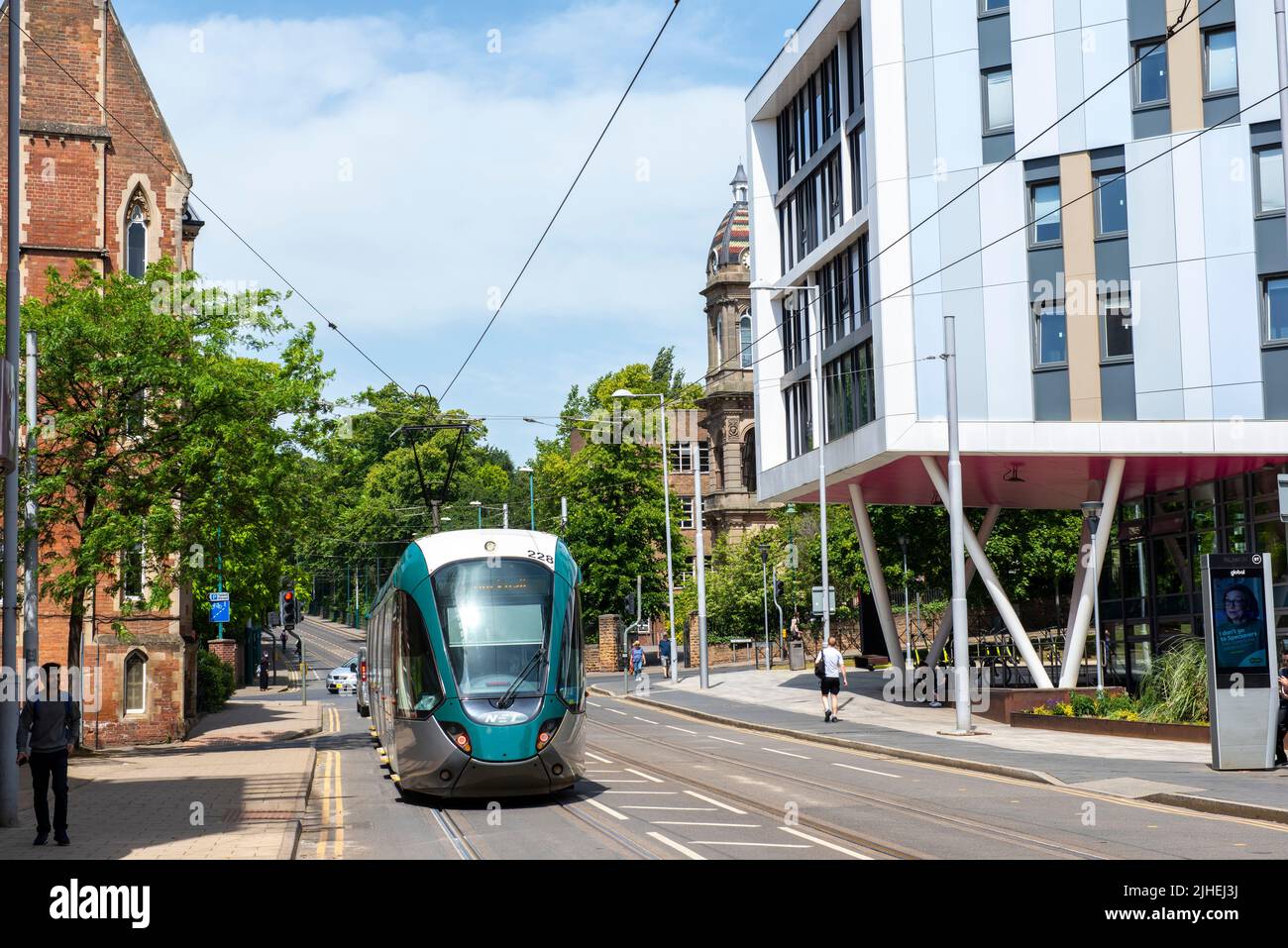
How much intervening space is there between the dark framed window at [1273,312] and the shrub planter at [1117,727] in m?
10.0

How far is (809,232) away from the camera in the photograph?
4166cm

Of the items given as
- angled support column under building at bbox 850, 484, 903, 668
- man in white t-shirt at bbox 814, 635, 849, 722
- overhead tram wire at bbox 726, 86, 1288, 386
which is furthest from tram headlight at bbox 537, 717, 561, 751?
angled support column under building at bbox 850, 484, 903, 668

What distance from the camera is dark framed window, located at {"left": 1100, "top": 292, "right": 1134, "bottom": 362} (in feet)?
107

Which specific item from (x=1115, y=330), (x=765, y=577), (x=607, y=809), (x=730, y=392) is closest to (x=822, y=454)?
(x=1115, y=330)

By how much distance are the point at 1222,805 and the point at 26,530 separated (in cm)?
1655

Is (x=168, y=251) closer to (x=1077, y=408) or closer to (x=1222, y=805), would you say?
(x=1077, y=408)

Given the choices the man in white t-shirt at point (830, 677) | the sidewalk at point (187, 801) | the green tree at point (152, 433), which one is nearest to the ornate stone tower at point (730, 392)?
the man in white t-shirt at point (830, 677)

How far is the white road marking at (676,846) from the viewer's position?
1170cm

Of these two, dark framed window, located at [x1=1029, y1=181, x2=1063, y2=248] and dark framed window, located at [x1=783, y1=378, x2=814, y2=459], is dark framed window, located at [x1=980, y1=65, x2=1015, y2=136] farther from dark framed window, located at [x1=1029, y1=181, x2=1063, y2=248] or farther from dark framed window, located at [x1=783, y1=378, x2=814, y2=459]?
dark framed window, located at [x1=783, y1=378, x2=814, y2=459]

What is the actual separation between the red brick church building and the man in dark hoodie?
17.6 meters

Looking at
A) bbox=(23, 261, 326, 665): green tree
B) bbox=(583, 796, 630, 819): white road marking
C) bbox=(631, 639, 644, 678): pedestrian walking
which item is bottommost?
bbox=(631, 639, 644, 678): pedestrian walking
